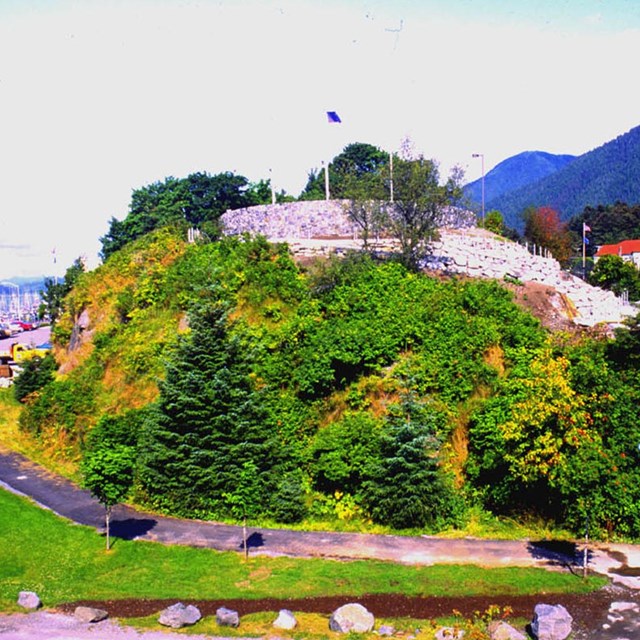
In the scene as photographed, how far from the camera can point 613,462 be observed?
14.7 metres

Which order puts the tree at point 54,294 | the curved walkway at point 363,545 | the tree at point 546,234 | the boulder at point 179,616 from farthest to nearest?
the tree at point 54,294 < the tree at point 546,234 < the curved walkway at point 363,545 < the boulder at point 179,616

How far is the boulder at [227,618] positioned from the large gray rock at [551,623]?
4.88 m

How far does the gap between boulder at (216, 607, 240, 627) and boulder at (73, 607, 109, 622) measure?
2039mm

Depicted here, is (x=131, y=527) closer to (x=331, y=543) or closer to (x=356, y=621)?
(x=331, y=543)

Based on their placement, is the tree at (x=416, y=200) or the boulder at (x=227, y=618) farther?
the tree at (x=416, y=200)

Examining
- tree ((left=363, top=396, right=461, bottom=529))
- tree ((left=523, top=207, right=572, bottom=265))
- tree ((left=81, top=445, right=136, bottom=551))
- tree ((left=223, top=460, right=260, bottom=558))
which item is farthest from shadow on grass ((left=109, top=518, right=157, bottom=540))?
tree ((left=523, top=207, right=572, bottom=265))

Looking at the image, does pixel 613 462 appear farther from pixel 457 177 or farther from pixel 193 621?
pixel 457 177

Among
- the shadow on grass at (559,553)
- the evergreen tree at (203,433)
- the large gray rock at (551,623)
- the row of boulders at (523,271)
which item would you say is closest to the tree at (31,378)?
the evergreen tree at (203,433)

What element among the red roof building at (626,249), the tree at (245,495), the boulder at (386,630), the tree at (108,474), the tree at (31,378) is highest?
the red roof building at (626,249)

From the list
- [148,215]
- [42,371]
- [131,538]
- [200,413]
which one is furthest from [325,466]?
[148,215]

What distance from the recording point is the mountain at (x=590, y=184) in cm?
14088

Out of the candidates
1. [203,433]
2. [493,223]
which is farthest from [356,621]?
[493,223]

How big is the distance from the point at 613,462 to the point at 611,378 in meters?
2.30

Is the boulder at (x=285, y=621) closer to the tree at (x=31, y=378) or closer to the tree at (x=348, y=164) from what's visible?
the tree at (x=31, y=378)
